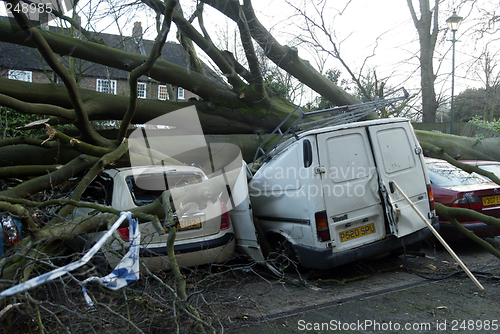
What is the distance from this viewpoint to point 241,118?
934 centimetres

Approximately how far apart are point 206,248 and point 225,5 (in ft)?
18.5

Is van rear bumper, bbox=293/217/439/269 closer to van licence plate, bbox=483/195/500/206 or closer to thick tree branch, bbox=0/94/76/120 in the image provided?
van licence plate, bbox=483/195/500/206

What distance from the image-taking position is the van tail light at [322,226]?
482 cm

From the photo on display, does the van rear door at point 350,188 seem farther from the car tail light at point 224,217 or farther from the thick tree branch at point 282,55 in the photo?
the thick tree branch at point 282,55

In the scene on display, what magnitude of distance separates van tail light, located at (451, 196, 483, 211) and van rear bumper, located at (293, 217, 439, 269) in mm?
990

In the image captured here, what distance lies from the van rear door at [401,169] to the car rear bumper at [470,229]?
958mm

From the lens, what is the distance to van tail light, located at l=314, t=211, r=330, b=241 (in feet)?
15.8

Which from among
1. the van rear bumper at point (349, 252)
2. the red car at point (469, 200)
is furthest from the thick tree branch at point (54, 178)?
the red car at point (469, 200)

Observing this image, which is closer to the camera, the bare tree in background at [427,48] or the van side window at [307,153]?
the van side window at [307,153]

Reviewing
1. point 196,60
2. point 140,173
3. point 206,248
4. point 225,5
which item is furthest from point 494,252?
point 196,60

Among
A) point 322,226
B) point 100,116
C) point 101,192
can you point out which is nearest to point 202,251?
point 322,226

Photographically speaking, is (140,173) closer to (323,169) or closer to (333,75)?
(323,169)

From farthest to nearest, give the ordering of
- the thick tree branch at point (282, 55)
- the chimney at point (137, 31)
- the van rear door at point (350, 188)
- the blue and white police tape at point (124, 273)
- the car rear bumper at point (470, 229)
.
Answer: the chimney at point (137, 31), the thick tree branch at point (282, 55), the car rear bumper at point (470, 229), the van rear door at point (350, 188), the blue and white police tape at point (124, 273)

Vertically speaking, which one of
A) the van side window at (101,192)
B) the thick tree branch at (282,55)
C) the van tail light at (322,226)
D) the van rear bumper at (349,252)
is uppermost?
the thick tree branch at (282,55)
